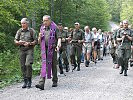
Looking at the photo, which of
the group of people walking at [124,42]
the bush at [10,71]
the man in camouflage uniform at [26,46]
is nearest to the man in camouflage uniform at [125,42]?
the group of people walking at [124,42]

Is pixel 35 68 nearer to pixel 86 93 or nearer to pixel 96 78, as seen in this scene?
pixel 96 78

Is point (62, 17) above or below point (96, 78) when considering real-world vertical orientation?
above

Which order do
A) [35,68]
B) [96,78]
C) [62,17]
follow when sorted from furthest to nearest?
[62,17] → [35,68] → [96,78]

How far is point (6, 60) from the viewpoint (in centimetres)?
1784

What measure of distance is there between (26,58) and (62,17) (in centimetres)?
2198

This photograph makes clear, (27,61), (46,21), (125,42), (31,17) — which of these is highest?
(31,17)

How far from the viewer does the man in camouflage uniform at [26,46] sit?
1097 cm

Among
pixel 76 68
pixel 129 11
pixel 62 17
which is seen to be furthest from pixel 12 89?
pixel 129 11

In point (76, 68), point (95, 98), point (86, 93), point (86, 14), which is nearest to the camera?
point (95, 98)

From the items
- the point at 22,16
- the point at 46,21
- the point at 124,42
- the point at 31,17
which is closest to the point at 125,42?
the point at 124,42

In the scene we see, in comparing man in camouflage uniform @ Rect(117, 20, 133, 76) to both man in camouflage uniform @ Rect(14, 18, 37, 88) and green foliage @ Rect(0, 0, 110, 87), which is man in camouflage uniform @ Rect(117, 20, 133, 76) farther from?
man in camouflage uniform @ Rect(14, 18, 37, 88)

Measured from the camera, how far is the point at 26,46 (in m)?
11.0

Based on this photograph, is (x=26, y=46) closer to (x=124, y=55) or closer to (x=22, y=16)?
(x=124, y=55)

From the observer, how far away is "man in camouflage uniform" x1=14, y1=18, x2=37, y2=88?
11.0m
